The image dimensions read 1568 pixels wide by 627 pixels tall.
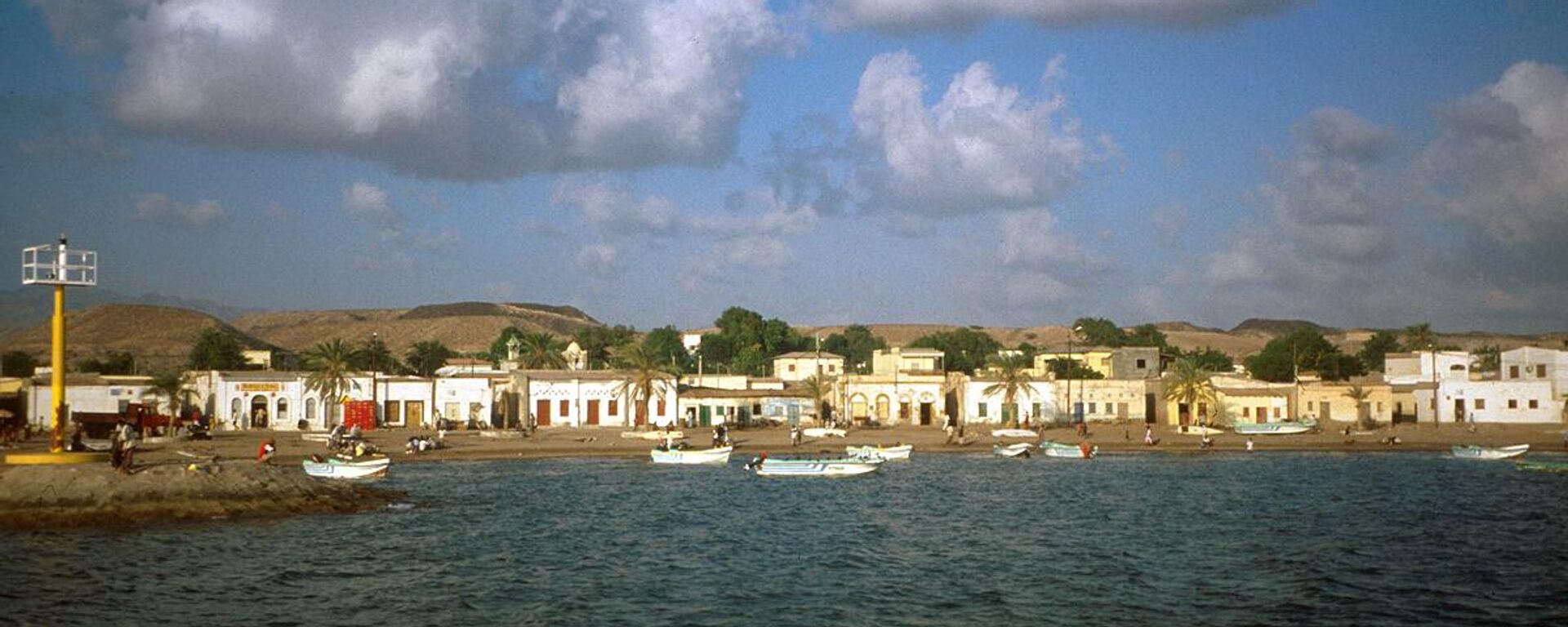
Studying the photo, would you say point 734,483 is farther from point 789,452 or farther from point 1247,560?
point 1247,560

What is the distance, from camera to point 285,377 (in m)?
87.1

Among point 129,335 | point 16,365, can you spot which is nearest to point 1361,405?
point 16,365

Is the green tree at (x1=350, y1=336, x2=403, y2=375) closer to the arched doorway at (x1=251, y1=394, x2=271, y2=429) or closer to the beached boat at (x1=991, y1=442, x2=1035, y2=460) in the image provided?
the arched doorway at (x1=251, y1=394, x2=271, y2=429)

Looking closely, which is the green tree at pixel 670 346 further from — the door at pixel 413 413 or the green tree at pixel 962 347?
the door at pixel 413 413

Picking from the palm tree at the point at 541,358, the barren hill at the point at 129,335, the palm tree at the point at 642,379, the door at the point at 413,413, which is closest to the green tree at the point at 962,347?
the palm tree at the point at 541,358

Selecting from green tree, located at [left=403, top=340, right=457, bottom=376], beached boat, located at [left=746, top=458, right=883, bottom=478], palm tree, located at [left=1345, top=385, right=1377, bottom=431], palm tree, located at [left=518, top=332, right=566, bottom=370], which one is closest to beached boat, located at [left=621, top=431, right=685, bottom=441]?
beached boat, located at [left=746, top=458, right=883, bottom=478]

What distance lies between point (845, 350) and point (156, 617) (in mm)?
159960

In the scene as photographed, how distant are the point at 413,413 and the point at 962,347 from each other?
88968mm

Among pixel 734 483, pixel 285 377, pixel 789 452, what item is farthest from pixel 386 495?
pixel 285 377

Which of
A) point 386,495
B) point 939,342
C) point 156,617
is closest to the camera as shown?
point 156,617

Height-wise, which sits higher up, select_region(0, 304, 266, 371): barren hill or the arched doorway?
select_region(0, 304, 266, 371): barren hill

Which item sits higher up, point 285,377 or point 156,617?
point 285,377

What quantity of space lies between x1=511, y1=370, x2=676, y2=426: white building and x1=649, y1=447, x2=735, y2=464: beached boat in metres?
19.6

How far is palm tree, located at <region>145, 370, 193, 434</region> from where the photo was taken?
77.8 m
